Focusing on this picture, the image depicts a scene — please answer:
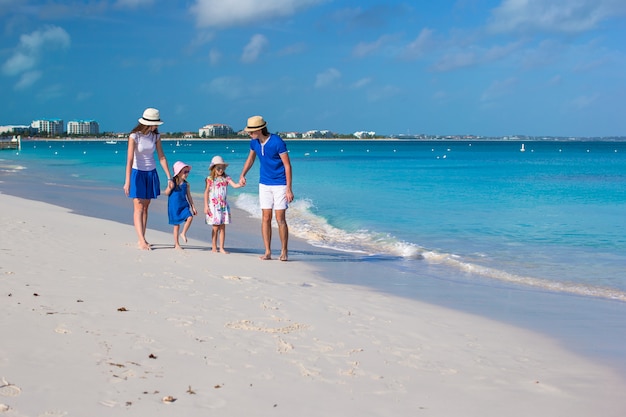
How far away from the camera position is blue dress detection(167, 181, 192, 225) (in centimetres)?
941

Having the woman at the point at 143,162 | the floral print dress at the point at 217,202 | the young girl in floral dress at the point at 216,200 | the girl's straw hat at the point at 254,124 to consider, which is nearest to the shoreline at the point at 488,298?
the young girl in floral dress at the point at 216,200

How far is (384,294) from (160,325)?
2.94 m

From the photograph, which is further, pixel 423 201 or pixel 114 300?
pixel 423 201

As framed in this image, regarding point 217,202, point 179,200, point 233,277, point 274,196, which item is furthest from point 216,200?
point 233,277

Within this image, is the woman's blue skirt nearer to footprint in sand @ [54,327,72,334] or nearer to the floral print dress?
the floral print dress

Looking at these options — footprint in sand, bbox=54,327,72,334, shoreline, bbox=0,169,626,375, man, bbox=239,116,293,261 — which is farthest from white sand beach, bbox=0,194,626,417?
man, bbox=239,116,293,261

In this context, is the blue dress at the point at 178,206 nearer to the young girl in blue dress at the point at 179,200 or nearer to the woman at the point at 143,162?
the young girl in blue dress at the point at 179,200

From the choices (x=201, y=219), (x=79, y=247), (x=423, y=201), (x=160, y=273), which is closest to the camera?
(x=160, y=273)

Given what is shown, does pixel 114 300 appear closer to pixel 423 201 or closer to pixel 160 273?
pixel 160 273

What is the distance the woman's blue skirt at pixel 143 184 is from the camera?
8.66 m

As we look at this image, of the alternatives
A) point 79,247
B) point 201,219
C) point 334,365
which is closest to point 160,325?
point 334,365

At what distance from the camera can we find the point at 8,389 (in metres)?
3.43

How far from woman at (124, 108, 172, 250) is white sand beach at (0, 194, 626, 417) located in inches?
72.1

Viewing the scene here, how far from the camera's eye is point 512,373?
452 cm
